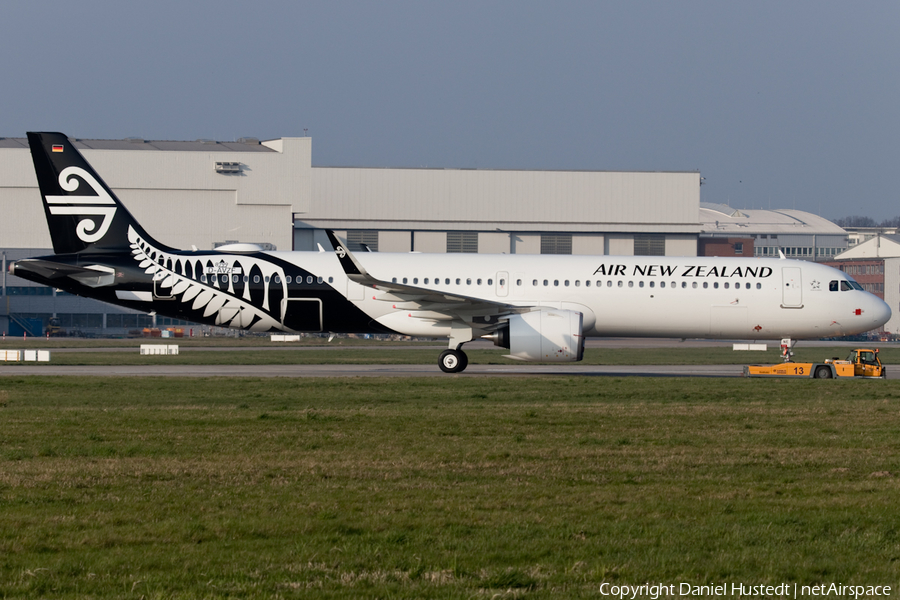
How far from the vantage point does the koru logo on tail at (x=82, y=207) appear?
28.4 meters

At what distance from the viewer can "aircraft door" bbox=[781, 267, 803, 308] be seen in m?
Result: 29.1

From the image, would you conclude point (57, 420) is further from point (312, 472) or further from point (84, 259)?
point (84, 259)

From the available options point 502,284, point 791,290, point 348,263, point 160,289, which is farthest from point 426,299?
point 791,290

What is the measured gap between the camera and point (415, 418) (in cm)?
1644

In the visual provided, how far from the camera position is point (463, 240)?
277 ft

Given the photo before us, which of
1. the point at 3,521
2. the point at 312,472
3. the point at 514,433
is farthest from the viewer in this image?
the point at 514,433

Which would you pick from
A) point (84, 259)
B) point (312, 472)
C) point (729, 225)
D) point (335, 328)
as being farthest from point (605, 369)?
point (729, 225)

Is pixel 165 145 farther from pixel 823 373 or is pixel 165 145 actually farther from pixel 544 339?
pixel 823 373

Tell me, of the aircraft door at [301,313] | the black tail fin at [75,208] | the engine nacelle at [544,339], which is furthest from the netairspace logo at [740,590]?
the black tail fin at [75,208]

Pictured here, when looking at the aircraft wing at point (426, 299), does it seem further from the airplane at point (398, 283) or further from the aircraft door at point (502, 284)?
the aircraft door at point (502, 284)

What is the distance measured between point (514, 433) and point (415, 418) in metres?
2.35

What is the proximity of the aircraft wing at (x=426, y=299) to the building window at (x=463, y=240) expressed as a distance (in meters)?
56.2

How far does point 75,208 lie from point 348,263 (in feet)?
29.7

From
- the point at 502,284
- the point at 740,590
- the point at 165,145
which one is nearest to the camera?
the point at 740,590
